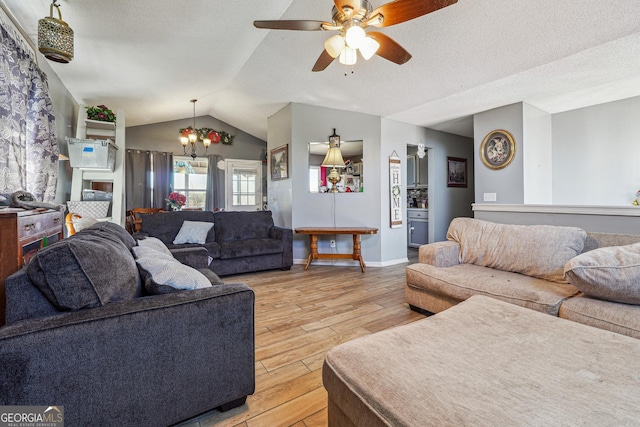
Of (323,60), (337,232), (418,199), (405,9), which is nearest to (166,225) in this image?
(337,232)

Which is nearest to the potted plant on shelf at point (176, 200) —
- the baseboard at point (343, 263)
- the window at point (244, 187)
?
the window at point (244, 187)

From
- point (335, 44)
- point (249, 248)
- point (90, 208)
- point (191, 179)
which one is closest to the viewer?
point (335, 44)

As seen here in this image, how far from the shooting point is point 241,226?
13.5ft

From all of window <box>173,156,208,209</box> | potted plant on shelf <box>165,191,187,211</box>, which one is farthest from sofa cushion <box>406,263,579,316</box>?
window <box>173,156,208,209</box>

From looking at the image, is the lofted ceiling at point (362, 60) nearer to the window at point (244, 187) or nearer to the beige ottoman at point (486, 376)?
the beige ottoman at point (486, 376)

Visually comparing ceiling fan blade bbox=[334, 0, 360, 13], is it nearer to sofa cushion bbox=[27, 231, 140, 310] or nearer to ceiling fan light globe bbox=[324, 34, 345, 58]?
ceiling fan light globe bbox=[324, 34, 345, 58]

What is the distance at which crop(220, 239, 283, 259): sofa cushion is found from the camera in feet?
11.6

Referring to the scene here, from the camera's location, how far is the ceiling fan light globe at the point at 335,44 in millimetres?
1830

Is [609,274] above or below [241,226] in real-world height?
below

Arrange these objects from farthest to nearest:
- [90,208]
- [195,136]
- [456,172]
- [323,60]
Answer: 1. [456,172]
2. [195,136]
3. [90,208]
4. [323,60]

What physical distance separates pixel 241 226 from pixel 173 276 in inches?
113

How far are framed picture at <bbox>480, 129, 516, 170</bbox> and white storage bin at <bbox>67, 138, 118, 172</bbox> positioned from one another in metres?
5.16

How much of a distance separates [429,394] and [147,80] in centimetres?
450

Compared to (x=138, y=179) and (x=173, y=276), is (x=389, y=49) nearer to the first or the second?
(x=173, y=276)
